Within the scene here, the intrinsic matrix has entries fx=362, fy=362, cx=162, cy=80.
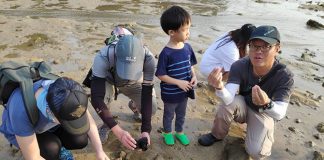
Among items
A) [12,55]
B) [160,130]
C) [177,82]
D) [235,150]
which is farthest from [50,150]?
[12,55]

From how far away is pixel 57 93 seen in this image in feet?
7.09

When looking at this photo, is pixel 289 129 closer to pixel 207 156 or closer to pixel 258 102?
pixel 207 156

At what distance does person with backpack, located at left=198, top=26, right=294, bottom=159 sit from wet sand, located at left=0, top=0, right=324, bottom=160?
23 cm

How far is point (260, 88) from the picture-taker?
124 inches

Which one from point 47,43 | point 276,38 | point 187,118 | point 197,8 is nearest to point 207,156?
point 187,118

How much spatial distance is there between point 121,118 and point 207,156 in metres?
1.05

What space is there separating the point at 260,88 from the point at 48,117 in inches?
70.3

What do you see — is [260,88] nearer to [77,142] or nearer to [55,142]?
[77,142]

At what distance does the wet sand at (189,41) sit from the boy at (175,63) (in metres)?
0.51

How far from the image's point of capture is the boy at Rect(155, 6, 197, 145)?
3137 mm

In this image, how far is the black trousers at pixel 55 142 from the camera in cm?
275

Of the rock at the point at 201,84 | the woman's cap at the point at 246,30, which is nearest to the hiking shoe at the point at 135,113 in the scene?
the rock at the point at 201,84

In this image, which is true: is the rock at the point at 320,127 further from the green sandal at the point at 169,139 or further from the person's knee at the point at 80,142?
the person's knee at the point at 80,142

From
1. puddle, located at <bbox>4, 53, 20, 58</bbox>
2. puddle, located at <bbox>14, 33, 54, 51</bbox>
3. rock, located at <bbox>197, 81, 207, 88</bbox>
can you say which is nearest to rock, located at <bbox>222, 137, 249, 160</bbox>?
rock, located at <bbox>197, 81, 207, 88</bbox>
